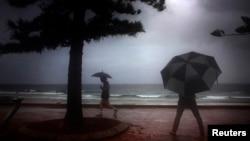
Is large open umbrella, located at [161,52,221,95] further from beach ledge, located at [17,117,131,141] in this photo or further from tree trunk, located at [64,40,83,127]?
tree trunk, located at [64,40,83,127]

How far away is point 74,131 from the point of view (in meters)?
6.43

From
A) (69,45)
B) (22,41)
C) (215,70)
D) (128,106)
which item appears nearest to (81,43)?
(69,45)

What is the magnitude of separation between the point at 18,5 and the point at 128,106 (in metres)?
7.41

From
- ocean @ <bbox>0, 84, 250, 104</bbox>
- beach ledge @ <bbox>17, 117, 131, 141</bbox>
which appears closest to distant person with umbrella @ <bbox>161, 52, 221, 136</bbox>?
beach ledge @ <bbox>17, 117, 131, 141</bbox>

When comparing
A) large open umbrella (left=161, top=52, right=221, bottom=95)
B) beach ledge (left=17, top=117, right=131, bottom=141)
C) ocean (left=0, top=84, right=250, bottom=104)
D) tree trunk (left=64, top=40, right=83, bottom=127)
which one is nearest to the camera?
large open umbrella (left=161, top=52, right=221, bottom=95)

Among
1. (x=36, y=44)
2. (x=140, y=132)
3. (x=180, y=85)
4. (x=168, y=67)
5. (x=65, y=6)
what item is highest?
(x=65, y=6)

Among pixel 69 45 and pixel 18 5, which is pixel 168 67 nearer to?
pixel 69 45

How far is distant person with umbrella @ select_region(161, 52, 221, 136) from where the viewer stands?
5.89 metres

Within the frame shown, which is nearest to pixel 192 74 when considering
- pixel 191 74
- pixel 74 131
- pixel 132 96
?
pixel 191 74

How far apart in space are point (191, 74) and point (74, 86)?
313cm

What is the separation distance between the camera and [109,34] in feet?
24.6

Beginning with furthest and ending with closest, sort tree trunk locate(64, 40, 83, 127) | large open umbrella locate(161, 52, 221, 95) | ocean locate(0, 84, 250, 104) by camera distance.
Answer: ocean locate(0, 84, 250, 104) → tree trunk locate(64, 40, 83, 127) → large open umbrella locate(161, 52, 221, 95)

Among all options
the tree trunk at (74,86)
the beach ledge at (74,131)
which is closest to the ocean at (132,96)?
the beach ledge at (74,131)

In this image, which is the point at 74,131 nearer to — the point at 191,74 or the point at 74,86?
Result: the point at 74,86
